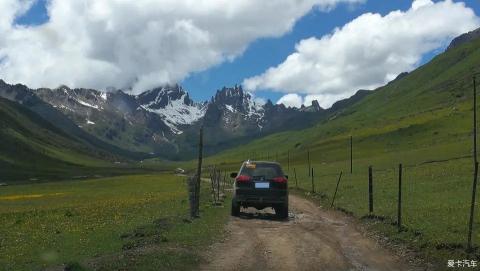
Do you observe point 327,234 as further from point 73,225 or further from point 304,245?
point 73,225

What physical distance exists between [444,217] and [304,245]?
8836 millimetres

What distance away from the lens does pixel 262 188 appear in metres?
29.8

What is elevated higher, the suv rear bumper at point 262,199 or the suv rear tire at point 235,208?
the suv rear bumper at point 262,199

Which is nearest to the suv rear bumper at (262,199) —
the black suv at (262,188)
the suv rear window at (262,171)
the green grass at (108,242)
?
the black suv at (262,188)

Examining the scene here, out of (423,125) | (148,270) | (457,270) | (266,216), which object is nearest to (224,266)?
(148,270)

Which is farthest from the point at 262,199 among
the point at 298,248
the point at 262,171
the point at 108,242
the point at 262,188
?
the point at 298,248

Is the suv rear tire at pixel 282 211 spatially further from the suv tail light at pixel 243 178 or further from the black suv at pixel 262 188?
the suv tail light at pixel 243 178

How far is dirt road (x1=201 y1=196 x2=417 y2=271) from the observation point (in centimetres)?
1652

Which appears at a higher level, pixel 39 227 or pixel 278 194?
pixel 278 194

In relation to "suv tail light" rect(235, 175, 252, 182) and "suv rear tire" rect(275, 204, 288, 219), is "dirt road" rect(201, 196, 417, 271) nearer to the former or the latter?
"suv rear tire" rect(275, 204, 288, 219)

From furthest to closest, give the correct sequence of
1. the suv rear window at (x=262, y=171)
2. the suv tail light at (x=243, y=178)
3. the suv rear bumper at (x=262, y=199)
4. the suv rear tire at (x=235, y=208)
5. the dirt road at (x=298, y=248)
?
the suv rear tire at (x=235, y=208), the suv rear window at (x=262, y=171), the suv tail light at (x=243, y=178), the suv rear bumper at (x=262, y=199), the dirt road at (x=298, y=248)

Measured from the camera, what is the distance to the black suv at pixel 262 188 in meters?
29.7

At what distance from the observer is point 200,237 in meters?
21.8

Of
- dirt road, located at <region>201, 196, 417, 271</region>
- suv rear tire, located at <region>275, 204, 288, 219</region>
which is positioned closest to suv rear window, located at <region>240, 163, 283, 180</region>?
suv rear tire, located at <region>275, 204, 288, 219</region>
